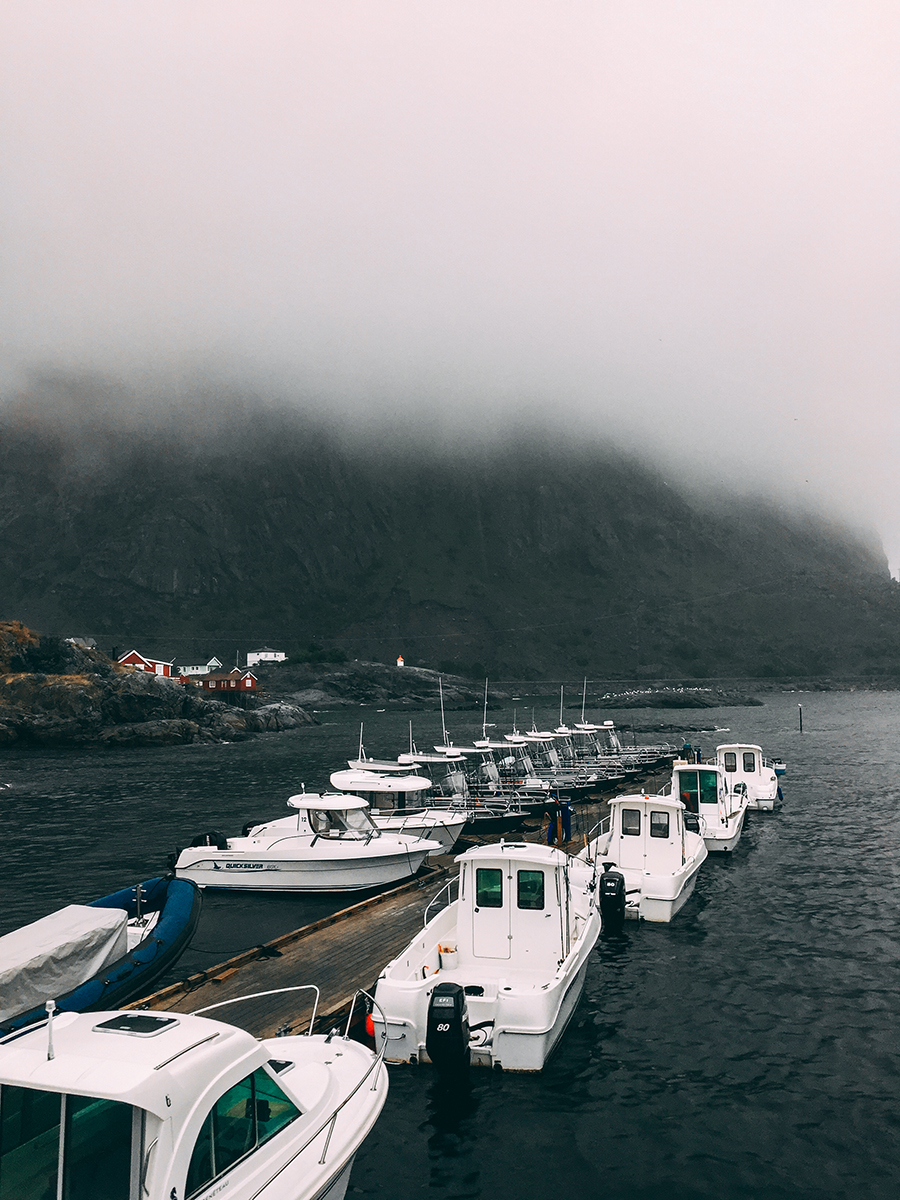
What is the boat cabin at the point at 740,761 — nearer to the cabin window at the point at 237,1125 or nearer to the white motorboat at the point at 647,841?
the white motorboat at the point at 647,841

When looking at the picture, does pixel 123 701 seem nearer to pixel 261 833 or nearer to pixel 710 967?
pixel 261 833

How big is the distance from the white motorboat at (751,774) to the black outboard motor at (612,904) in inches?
966

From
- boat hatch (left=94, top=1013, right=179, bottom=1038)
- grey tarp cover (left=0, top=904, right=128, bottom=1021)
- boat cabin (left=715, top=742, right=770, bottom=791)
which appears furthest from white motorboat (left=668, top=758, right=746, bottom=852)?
boat hatch (left=94, top=1013, right=179, bottom=1038)

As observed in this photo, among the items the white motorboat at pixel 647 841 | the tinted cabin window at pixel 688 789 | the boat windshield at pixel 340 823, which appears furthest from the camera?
the tinted cabin window at pixel 688 789

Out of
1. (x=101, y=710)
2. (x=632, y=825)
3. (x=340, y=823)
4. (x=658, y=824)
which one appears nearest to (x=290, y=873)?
(x=340, y=823)

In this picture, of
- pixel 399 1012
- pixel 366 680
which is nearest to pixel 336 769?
pixel 399 1012

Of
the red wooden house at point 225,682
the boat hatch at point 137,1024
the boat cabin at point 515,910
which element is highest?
the boat hatch at point 137,1024

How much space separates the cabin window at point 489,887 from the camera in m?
18.0

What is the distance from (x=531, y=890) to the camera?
17.9m

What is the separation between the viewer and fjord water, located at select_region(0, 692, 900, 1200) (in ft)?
42.5

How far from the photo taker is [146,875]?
112ft

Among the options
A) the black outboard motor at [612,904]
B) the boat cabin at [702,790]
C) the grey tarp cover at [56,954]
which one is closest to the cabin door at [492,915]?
the black outboard motor at [612,904]

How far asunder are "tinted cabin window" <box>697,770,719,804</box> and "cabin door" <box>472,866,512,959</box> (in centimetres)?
2273

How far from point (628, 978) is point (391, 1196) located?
10359 millimetres
